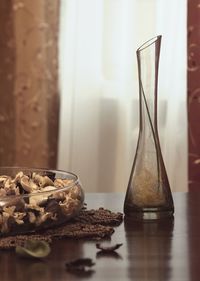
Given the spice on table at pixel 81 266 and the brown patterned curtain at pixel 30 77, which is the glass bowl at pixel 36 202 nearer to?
the spice on table at pixel 81 266

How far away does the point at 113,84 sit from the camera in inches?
75.5

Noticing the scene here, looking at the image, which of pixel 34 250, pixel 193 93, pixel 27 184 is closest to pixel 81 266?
pixel 34 250

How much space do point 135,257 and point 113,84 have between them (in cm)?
110

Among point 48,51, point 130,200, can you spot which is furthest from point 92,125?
point 130,200

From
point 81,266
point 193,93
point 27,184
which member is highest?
point 193,93

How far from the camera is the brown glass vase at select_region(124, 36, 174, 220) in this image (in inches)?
42.5

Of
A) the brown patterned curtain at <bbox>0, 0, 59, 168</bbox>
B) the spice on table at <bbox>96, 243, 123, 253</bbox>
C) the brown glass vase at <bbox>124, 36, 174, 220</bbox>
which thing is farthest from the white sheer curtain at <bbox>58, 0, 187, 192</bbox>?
the spice on table at <bbox>96, 243, 123, 253</bbox>

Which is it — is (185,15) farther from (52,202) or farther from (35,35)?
(52,202)

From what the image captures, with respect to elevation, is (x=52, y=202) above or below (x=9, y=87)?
below

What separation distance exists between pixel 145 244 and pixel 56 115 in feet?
3.45

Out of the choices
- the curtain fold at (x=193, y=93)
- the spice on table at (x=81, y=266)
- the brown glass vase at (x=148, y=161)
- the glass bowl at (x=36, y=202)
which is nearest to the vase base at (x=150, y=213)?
the brown glass vase at (x=148, y=161)

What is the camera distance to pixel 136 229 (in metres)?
1.02

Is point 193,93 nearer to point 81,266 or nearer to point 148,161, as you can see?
point 148,161

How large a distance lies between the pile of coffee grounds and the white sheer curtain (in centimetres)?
81
